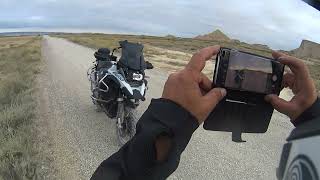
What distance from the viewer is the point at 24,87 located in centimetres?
1644

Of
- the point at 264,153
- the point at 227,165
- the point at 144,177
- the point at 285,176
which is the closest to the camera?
the point at 285,176

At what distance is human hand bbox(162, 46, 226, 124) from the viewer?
1661 mm

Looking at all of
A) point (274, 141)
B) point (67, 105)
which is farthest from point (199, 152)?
point (67, 105)

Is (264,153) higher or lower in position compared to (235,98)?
lower

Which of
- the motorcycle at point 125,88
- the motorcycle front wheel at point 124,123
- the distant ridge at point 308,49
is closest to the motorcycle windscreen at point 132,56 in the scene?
the motorcycle at point 125,88

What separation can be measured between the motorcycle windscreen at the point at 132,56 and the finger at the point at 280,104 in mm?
6064

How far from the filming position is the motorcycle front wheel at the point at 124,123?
298 inches

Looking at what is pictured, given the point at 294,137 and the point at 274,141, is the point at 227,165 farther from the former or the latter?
the point at 294,137

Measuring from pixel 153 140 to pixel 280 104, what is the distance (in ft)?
1.68

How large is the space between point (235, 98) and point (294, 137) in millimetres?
539

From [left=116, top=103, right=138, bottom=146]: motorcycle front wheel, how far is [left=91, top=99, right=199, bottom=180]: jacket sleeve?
5.83 meters

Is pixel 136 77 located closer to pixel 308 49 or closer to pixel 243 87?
pixel 243 87

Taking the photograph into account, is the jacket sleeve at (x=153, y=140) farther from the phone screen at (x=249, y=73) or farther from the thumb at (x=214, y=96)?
the phone screen at (x=249, y=73)

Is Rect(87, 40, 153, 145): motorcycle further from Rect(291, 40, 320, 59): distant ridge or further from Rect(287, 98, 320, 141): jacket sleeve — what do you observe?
Rect(287, 98, 320, 141): jacket sleeve
